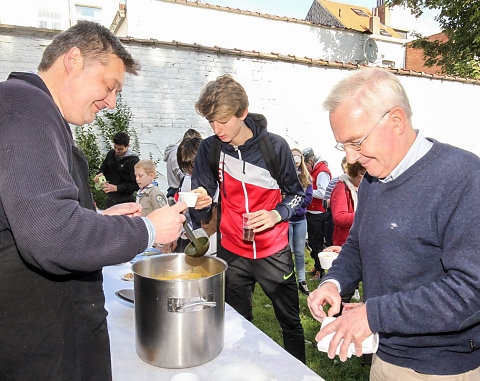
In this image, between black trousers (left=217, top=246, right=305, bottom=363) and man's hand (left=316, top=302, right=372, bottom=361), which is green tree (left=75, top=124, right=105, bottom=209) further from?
man's hand (left=316, top=302, right=372, bottom=361)

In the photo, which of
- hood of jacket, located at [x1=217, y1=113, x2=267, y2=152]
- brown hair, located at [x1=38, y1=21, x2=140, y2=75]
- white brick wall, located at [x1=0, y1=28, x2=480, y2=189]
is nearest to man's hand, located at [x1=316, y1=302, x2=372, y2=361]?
brown hair, located at [x1=38, y1=21, x2=140, y2=75]

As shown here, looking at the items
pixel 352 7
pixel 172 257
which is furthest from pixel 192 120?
pixel 352 7

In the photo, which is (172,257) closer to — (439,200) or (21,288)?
(21,288)

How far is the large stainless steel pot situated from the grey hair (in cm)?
81

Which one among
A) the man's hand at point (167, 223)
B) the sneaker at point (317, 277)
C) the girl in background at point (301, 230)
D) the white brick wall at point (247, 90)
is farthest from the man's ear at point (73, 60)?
the white brick wall at point (247, 90)

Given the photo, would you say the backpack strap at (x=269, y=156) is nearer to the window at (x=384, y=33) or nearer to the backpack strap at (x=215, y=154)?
the backpack strap at (x=215, y=154)

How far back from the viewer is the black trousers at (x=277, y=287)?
2.58 metres

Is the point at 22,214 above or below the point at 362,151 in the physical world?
below

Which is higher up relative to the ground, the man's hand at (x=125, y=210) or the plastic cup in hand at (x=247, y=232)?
the man's hand at (x=125, y=210)

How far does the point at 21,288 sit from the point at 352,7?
30.5m

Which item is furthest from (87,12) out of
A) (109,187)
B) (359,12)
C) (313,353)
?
(313,353)

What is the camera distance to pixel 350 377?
3203 millimetres

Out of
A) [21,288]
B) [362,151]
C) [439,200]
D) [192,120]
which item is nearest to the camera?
[21,288]

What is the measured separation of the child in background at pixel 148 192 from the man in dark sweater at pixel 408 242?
2870 mm
